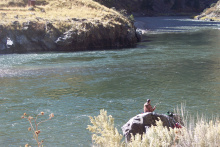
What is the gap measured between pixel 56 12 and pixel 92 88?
33514mm

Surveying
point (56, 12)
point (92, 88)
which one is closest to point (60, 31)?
point (56, 12)

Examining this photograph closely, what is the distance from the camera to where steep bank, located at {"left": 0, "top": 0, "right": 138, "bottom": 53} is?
43.6 metres

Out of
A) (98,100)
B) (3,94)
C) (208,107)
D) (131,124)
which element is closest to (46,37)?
(3,94)

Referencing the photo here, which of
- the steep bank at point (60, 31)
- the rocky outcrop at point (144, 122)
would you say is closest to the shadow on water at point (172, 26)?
the steep bank at point (60, 31)

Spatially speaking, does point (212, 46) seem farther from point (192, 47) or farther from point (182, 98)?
point (182, 98)

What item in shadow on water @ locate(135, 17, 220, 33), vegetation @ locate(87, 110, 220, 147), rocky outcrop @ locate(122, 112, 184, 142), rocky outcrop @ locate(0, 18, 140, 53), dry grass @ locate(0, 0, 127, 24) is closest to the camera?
vegetation @ locate(87, 110, 220, 147)

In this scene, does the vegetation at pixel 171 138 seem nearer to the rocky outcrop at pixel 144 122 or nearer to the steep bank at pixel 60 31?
the rocky outcrop at pixel 144 122

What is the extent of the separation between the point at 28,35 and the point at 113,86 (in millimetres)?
25463

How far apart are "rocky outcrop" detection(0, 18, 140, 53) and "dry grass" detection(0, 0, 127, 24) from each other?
6.48 ft

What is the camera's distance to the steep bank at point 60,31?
1718 inches

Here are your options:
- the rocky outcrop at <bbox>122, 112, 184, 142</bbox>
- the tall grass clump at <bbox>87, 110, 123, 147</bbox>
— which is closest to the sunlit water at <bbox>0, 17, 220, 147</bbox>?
the rocky outcrop at <bbox>122, 112, 184, 142</bbox>

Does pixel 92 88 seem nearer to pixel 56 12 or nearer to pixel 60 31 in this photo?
pixel 60 31

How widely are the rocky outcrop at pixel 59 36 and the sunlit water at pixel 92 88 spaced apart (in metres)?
6.22

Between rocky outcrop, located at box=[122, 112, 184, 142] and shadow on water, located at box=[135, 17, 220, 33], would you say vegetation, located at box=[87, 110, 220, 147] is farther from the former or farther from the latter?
shadow on water, located at box=[135, 17, 220, 33]
